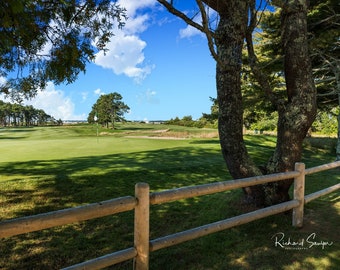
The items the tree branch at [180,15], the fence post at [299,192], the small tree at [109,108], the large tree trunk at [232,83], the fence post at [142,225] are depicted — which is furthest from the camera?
the small tree at [109,108]

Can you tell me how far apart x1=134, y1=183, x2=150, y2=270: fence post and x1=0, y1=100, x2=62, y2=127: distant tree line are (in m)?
91.0

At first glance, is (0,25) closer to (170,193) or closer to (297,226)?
(170,193)

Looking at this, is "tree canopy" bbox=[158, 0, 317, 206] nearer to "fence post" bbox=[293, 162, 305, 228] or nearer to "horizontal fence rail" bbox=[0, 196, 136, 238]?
"fence post" bbox=[293, 162, 305, 228]

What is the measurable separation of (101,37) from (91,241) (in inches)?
161

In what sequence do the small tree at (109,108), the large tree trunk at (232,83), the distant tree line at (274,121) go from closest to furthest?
the large tree trunk at (232,83) < the distant tree line at (274,121) < the small tree at (109,108)

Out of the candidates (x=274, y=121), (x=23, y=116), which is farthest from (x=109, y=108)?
(x=23, y=116)

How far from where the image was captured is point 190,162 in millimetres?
11867

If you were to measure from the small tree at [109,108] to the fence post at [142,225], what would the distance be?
60871 mm

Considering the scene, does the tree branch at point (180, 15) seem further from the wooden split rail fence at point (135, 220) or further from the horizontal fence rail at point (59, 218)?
the horizontal fence rail at point (59, 218)

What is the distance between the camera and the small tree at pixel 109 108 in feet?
209

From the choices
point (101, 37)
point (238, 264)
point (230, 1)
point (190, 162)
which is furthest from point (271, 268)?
point (190, 162)

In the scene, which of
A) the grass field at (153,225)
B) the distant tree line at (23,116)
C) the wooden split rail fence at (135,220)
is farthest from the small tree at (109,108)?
the wooden split rail fence at (135,220)

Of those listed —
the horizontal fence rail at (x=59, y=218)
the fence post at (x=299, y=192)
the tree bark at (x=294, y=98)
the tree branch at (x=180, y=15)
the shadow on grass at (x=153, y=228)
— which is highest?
the tree branch at (x=180, y=15)

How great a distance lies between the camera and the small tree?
63844 millimetres
